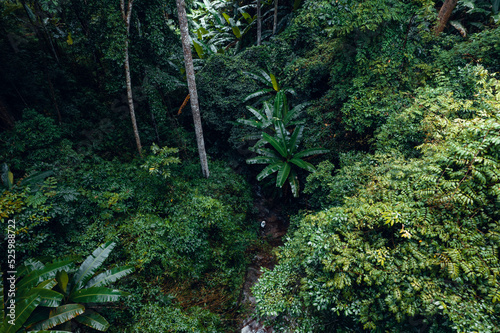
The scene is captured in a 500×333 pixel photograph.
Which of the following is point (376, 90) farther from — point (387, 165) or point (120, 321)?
point (120, 321)

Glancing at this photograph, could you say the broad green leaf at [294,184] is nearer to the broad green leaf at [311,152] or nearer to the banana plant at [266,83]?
the broad green leaf at [311,152]

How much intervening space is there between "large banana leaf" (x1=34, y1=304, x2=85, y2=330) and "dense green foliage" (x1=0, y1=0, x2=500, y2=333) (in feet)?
0.11

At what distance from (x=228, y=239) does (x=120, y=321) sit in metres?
3.06

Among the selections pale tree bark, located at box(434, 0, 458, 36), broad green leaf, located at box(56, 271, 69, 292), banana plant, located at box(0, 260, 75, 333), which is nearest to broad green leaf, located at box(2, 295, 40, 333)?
banana plant, located at box(0, 260, 75, 333)

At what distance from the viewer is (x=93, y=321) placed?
4.15 meters

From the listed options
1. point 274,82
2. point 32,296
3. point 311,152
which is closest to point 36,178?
point 32,296

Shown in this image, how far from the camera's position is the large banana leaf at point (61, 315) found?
12.4 feet

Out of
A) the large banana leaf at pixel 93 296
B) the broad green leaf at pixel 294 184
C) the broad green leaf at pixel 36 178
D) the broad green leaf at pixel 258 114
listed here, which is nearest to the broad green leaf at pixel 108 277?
the large banana leaf at pixel 93 296

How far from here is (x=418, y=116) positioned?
473cm

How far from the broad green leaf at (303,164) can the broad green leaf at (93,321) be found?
18.9 ft

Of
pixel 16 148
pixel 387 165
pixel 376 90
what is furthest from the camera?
pixel 16 148

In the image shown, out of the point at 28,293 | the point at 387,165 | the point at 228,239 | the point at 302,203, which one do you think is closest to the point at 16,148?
the point at 28,293

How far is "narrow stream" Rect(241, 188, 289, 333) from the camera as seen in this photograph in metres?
5.47

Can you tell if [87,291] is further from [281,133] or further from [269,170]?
[281,133]
